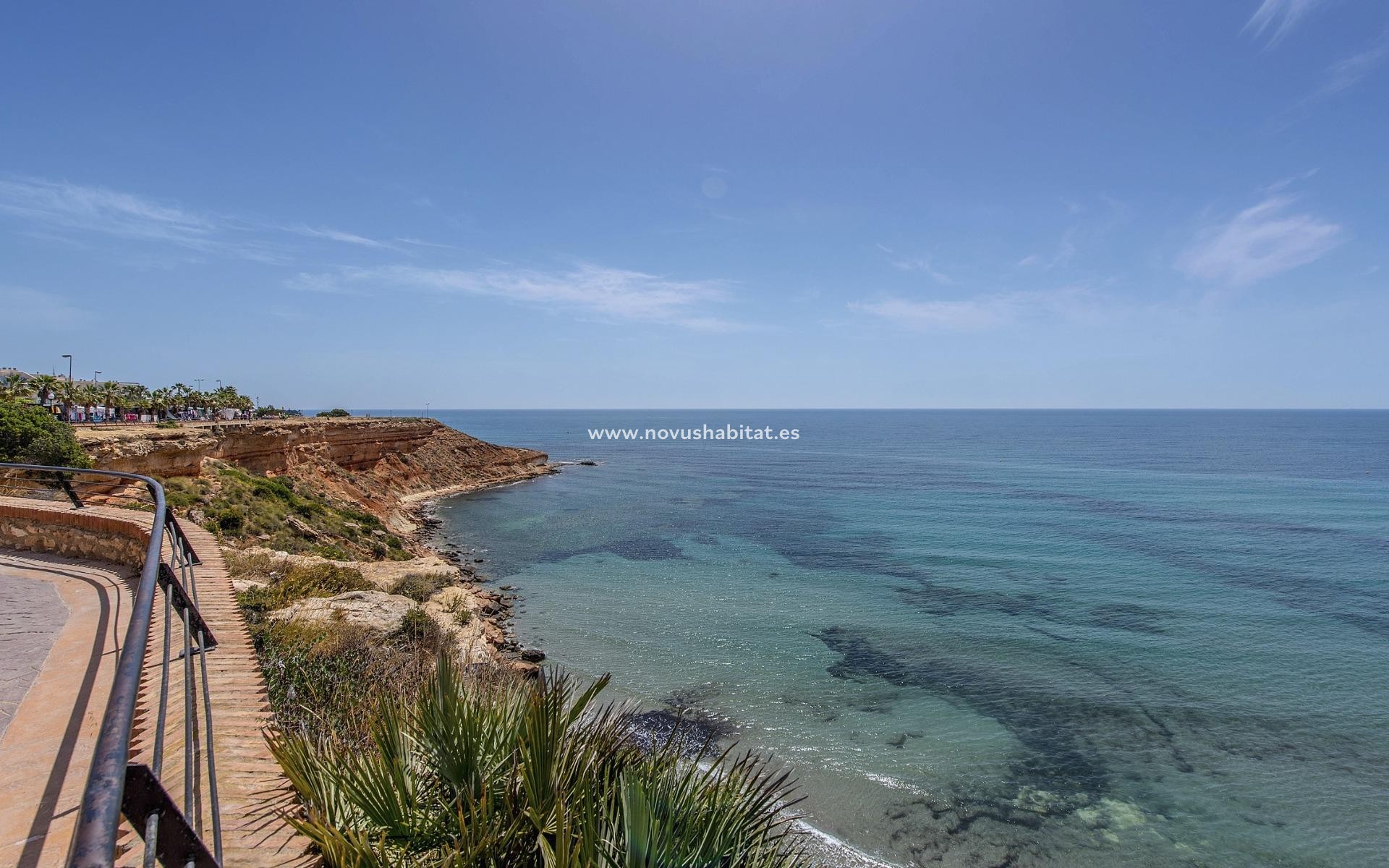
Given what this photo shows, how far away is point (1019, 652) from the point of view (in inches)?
843

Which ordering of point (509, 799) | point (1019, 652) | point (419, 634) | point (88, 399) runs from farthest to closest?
point (88, 399) → point (1019, 652) → point (419, 634) → point (509, 799)

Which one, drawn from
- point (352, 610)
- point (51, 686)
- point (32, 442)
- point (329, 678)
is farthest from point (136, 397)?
point (51, 686)

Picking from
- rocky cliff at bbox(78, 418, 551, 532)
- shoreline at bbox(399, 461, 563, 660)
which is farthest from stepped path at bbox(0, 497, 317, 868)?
rocky cliff at bbox(78, 418, 551, 532)

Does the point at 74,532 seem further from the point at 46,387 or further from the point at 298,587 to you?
the point at 46,387

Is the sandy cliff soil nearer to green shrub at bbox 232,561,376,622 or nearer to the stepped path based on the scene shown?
green shrub at bbox 232,561,376,622

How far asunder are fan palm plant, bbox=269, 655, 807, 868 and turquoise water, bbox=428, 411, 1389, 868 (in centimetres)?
927

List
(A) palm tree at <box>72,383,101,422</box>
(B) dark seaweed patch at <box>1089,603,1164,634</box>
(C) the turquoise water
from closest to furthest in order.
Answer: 1. (C) the turquoise water
2. (B) dark seaweed patch at <box>1089,603,1164,634</box>
3. (A) palm tree at <box>72,383,101,422</box>

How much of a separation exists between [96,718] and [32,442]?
22.8 m

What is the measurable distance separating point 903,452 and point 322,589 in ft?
327

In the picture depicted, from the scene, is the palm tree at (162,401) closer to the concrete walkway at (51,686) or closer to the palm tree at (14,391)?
the palm tree at (14,391)

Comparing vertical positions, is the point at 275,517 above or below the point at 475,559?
above

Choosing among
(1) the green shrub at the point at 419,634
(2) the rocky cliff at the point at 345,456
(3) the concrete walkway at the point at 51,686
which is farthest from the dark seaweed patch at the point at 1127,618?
(2) the rocky cliff at the point at 345,456

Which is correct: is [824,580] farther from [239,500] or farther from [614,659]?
[239,500]

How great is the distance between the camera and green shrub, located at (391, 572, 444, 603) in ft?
75.4
